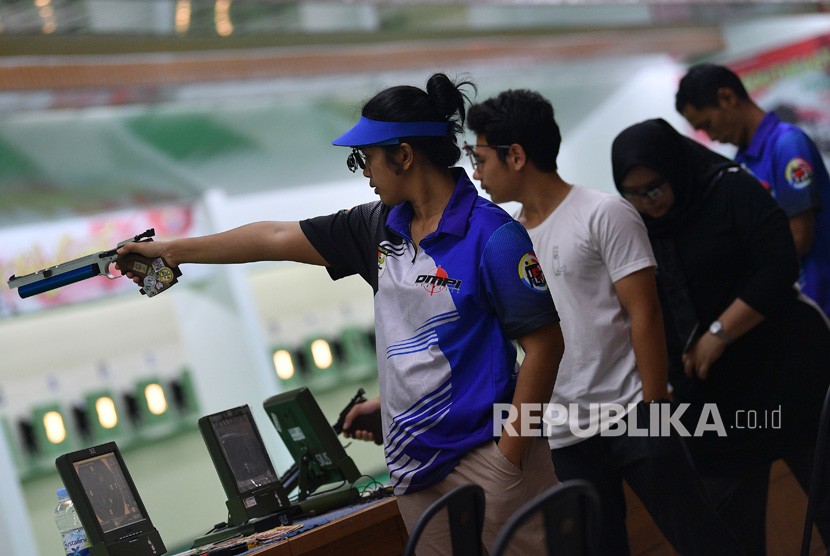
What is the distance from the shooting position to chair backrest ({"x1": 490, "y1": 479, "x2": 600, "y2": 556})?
174 cm

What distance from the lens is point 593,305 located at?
317 centimetres

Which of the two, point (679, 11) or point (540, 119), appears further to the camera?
point (679, 11)

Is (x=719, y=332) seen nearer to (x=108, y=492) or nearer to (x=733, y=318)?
(x=733, y=318)

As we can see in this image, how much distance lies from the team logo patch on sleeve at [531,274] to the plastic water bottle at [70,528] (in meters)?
1.37

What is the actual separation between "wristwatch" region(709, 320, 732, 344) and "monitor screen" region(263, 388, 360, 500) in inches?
47.5

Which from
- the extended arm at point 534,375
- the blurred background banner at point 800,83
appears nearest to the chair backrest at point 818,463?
the extended arm at point 534,375

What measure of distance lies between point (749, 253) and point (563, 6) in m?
4.10

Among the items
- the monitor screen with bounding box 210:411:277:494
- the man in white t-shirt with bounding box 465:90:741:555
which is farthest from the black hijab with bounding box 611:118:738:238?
the monitor screen with bounding box 210:411:277:494

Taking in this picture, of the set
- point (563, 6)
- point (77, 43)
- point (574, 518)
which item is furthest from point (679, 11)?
point (574, 518)

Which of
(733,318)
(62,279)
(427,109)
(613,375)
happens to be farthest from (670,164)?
(62,279)

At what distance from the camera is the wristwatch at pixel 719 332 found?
Answer: 3418 mm

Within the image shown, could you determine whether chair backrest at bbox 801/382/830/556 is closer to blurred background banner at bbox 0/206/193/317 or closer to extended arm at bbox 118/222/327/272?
extended arm at bbox 118/222/327/272

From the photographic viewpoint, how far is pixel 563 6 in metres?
7.19

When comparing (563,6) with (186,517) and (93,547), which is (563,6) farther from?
(93,547)
